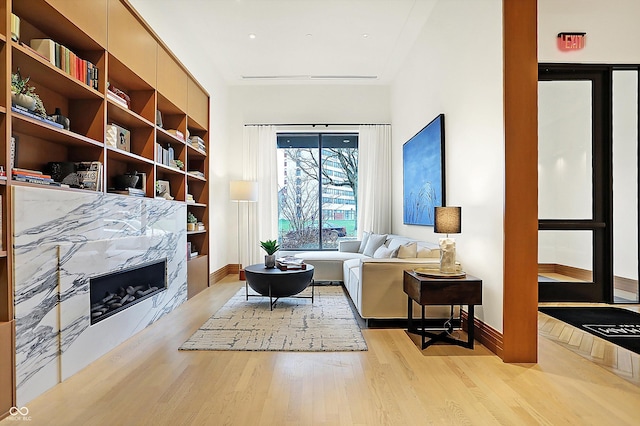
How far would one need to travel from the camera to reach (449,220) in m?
3.21

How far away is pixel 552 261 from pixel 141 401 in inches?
177

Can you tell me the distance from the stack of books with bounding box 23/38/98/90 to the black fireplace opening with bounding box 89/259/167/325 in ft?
4.81

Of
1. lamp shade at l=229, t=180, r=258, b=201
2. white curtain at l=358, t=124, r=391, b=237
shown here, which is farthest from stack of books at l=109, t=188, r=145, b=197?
white curtain at l=358, t=124, r=391, b=237

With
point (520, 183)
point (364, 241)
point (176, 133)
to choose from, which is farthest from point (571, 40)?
point (176, 133)

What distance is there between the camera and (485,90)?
3.15m

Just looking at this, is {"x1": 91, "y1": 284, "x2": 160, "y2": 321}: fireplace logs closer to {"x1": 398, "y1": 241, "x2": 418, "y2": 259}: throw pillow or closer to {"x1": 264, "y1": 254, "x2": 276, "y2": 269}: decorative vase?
{"x1": 264, "y1": 254, "x2": 276, "y2": 269}: decorative vase

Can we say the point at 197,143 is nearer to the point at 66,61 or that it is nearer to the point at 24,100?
the point at 66,61

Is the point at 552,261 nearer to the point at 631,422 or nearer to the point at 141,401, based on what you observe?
the point at 631,422

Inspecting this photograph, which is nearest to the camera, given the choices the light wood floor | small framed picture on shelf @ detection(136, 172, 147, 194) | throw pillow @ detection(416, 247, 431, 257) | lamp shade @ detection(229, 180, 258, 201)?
the light wood floor

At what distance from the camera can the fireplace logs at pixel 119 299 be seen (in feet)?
9.68

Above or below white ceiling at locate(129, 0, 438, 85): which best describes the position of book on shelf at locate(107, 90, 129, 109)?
below

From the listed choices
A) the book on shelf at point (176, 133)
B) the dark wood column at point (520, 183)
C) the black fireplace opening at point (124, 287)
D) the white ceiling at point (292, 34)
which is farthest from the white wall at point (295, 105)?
the dark wood column at point (520, 183)

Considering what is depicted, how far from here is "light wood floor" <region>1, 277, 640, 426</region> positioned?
202 centimetres

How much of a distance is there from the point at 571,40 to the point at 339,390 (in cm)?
449
